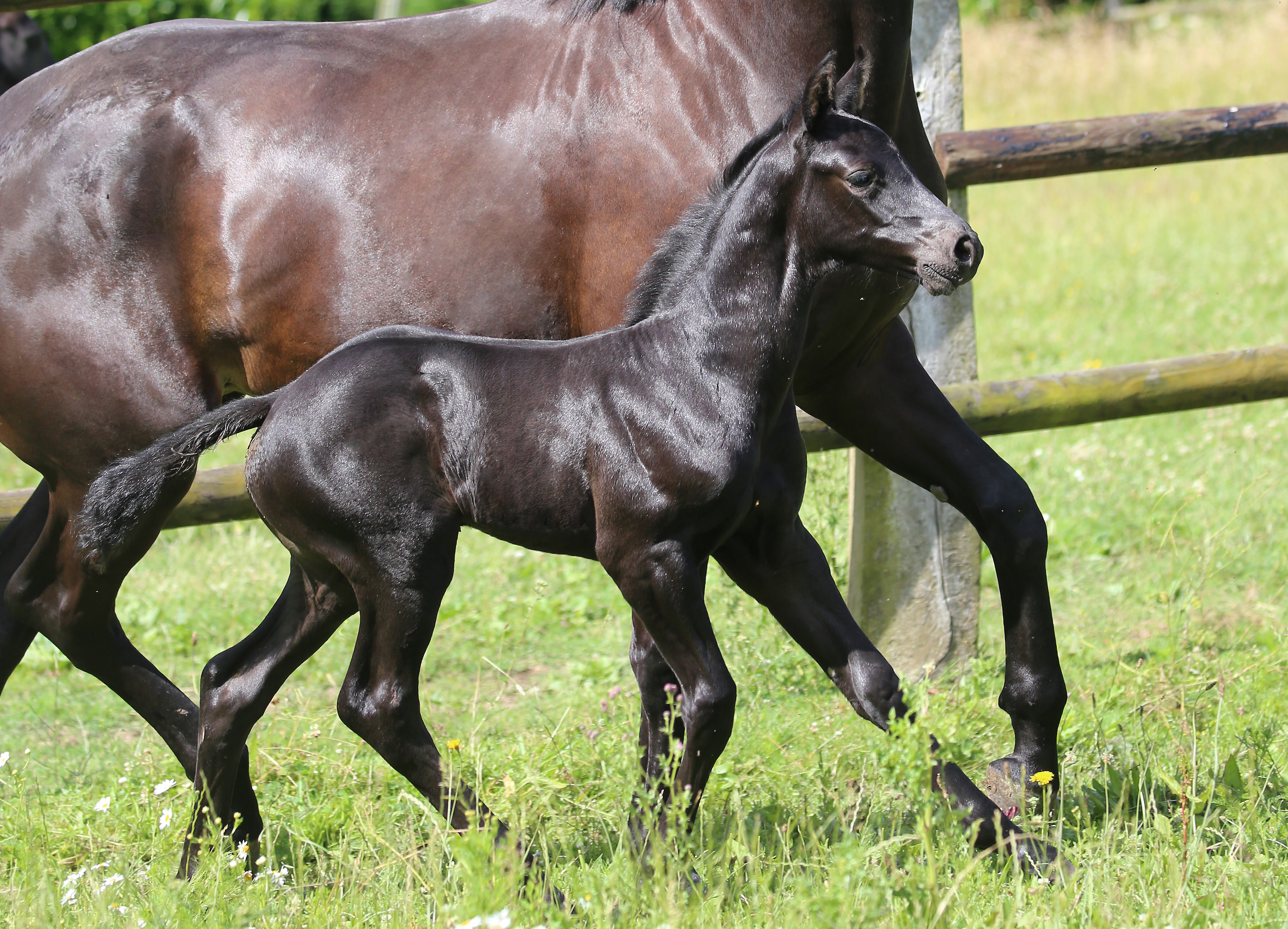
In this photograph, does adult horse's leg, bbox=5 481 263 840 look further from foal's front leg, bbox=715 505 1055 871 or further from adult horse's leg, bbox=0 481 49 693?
foal's front leg, bbox=715 505 1055 871

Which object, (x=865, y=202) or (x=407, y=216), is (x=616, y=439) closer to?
(x=865, y=202)

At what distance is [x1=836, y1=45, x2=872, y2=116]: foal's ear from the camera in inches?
99.2

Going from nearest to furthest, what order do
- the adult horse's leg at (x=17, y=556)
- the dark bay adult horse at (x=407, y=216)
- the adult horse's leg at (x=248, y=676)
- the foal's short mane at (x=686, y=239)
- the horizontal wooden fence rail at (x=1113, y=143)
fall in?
the foal's short mane at (x=686, y=239), the dark bay adult horse at (x=407, y=216), the adult horse's leg at (x=248, y=676), the adult horse's leg at (x=17, y=556), the horizontal wooden fence rail at (x=1113, y=143)

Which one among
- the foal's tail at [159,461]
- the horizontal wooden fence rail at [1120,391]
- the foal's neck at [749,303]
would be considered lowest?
the horizontal wooden fence rail at [1120,391]

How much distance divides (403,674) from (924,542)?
6.90 feet

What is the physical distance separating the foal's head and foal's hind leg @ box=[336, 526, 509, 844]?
36.3 inches

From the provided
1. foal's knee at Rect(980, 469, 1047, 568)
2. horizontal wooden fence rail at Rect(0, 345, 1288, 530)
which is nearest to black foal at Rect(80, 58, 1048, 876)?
foal's knee at Rect(980, 469, 1047, 568)

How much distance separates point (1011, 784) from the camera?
295cm

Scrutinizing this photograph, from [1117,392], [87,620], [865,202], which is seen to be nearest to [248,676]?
[87,620]

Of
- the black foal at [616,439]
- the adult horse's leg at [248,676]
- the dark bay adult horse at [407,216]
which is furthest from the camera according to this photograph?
the adult horse's leg at [248,676]

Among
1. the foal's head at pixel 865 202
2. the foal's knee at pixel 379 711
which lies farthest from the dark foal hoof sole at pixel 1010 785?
the foal's knee at pixel 379 711

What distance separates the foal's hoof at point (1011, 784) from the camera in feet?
9.56

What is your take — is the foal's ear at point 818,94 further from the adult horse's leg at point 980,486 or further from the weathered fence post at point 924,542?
the weathered fence post at point 924,542

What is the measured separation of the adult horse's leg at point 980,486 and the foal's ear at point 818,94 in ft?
2.10
